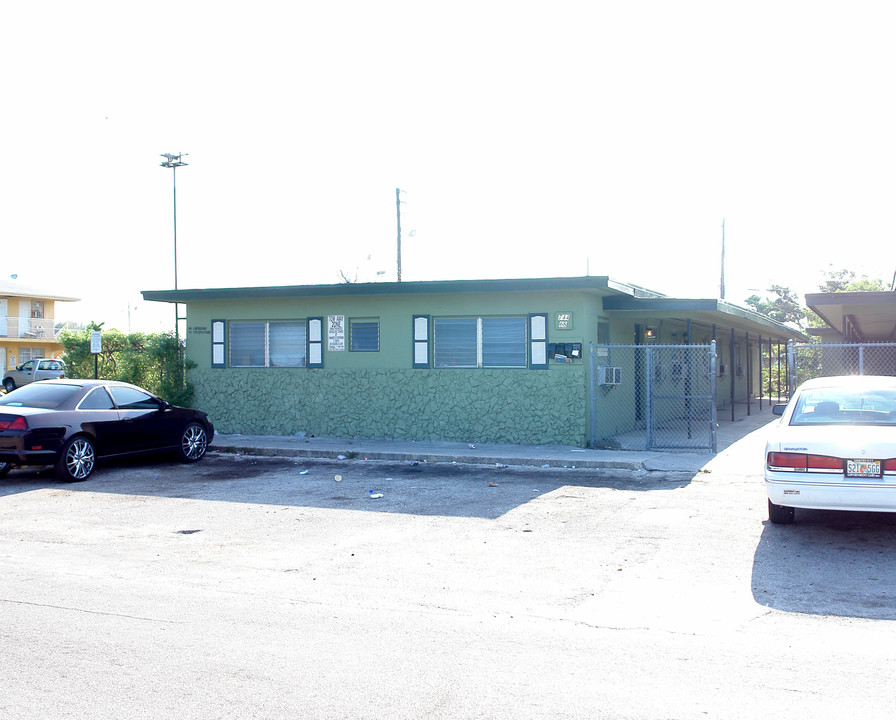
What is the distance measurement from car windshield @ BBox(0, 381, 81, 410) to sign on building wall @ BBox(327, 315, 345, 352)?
5.78 m

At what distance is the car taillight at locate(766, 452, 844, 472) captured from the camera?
25.0 ft

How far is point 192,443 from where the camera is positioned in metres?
14.4

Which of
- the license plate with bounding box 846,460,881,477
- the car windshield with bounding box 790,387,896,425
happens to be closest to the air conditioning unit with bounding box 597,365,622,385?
the car windshield with bounding box 790,387,896,425

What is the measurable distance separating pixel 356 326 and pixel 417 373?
1818 millimetres

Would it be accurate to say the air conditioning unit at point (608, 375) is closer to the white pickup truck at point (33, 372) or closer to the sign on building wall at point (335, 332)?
the sign on building wall at point (335, 332)

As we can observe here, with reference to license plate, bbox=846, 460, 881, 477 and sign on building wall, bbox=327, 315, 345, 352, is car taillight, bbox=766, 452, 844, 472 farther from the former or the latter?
sign on building wall, bbox=327, 315, 345, 352

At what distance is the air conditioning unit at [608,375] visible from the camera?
15.2 meters

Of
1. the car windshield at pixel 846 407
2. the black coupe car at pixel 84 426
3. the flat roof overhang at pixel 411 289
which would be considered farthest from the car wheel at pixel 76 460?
the car windshield at pixel 846 407

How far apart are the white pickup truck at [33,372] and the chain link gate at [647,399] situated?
96.5 ft

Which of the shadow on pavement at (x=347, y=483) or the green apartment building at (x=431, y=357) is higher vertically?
the green apartment building at (x=431, y=357)

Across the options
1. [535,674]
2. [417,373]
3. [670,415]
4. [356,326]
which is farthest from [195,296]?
[535,674]

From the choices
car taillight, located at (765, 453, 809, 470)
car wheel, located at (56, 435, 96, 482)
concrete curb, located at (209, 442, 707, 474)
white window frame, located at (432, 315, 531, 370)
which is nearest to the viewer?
car taillight, located at (765, 453, 809, 470)

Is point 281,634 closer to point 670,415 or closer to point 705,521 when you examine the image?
point 705,521

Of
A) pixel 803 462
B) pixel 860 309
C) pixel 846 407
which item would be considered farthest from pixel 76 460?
pixel 860 309
